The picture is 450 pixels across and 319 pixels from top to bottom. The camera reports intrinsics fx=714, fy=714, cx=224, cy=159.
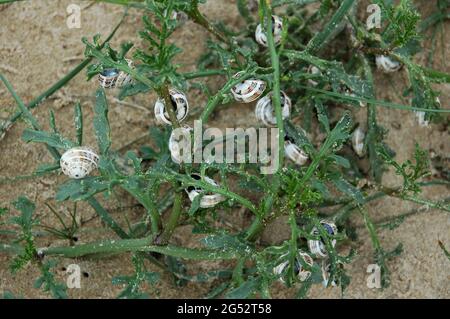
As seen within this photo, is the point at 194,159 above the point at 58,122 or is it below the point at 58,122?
below

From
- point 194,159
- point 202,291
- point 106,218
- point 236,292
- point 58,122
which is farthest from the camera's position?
point 58,122

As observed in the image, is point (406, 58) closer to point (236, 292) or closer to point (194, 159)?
point (194, 159)

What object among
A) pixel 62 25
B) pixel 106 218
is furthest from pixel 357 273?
pixel 62 25

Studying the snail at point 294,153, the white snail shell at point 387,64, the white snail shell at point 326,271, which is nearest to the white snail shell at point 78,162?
the snail at point 294,153

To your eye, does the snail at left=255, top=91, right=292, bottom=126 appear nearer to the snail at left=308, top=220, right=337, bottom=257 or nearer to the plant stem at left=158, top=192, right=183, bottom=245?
the snail at left=308, top=220, right=337, bottom=257

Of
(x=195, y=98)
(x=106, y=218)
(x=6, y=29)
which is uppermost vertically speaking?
(x=6, y=29)

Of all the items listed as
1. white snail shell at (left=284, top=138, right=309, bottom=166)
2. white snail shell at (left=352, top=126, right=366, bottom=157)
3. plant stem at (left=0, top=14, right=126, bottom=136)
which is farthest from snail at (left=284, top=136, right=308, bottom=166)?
plant stem at (left=0, top=14, right=126, bottom=136)
